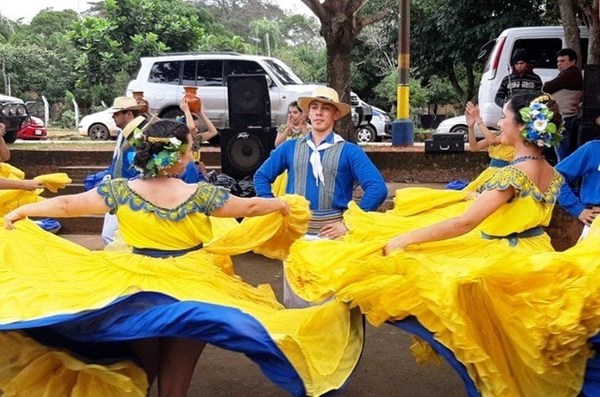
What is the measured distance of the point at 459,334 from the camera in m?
2.94

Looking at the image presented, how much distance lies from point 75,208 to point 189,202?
1.83ft

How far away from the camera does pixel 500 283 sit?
2.93 metres

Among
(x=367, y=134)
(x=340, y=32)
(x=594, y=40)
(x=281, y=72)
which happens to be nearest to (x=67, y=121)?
(x=367, y=134)

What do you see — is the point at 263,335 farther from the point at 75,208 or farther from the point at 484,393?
the point at 75,208

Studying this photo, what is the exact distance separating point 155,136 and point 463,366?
71.1 inches

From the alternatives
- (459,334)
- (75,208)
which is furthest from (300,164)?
(459,334)

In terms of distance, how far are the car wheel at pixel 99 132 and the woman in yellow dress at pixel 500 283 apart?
17381 mm

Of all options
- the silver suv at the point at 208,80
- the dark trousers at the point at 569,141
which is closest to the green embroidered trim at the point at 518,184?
the dark trousers at the point at 569,141

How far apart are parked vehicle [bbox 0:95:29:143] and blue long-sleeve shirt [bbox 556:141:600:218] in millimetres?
11402

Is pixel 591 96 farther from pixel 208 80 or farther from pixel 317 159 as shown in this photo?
pixel 208 80

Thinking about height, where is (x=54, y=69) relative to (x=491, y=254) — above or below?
above

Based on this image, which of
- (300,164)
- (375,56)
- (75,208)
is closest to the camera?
(75,208)

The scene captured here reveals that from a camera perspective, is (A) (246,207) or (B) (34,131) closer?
(A) (246,207)

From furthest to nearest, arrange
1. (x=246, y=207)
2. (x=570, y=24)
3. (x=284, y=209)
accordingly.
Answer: (x=570, y=24) < (x=284, y=209) < (x=246, y=207)
